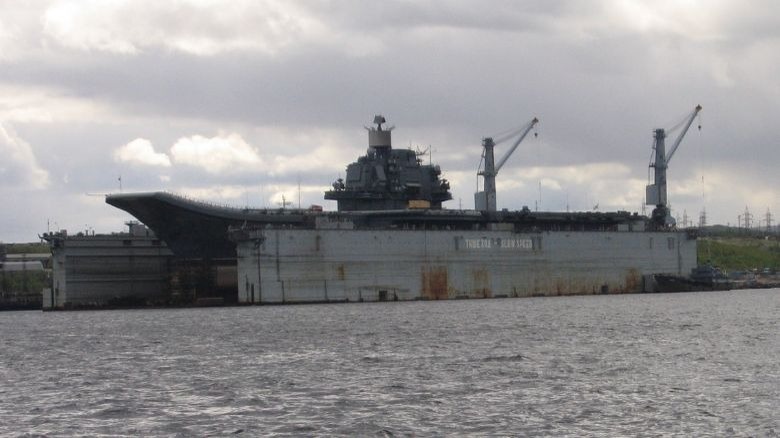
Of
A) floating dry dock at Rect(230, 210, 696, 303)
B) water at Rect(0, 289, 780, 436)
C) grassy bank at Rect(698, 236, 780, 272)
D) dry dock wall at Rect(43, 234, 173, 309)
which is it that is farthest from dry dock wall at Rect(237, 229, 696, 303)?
grassy bank at Rect(698, 236, 780, 272)

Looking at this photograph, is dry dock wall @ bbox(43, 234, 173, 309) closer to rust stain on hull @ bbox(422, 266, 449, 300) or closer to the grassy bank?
rust stain on hull @ bbox(422, 266, 449, 300)

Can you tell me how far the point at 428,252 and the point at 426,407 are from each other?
6020cm

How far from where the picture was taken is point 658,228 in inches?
4360

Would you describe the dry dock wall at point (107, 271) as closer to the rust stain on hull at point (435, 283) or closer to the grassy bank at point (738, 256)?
the rust stain on hull at point (435, 283)

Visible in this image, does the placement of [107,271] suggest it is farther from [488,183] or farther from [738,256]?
[738,256]

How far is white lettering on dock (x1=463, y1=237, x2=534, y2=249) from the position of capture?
95.8m

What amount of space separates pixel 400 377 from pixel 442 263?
181 ft

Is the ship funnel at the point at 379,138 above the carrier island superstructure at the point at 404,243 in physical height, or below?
above

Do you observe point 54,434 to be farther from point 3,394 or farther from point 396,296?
point 396,296

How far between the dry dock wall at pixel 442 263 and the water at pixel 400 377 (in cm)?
1838

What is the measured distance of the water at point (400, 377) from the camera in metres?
31.0

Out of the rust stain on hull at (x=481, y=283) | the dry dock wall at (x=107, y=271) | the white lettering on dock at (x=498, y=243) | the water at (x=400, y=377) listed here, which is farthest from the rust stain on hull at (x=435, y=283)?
the water at (x=400, y=377)

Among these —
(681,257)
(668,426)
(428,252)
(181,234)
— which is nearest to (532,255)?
(428,252)

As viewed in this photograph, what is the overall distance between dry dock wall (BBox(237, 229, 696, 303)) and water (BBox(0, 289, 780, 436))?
60.3ft
